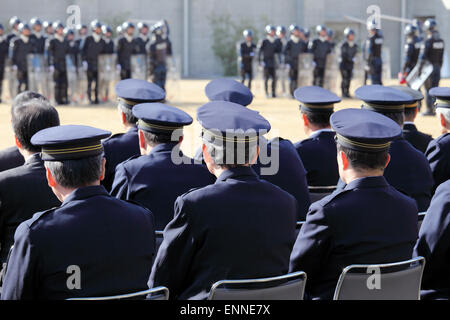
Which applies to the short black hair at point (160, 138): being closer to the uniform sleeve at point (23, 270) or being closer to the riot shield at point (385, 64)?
the uniform sleeve at point (23, 270)

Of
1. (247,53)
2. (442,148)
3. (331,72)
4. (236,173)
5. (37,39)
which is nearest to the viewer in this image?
(236,173)

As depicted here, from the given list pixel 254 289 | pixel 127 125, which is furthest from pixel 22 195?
Answer: pixel 127 125

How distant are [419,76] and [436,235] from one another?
1049 centimetres

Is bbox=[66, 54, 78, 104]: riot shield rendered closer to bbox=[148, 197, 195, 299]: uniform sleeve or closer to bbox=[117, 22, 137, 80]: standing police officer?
bbox=[117, 22, 137, 80]: standing police officer

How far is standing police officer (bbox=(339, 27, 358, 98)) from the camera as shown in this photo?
50.4 feet

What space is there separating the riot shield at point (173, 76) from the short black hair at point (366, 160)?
11581mm

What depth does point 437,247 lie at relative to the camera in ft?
8.51

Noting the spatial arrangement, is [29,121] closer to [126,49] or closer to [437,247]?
[437,247]

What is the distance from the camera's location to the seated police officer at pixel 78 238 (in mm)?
2086

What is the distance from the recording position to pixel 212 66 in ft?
84.7

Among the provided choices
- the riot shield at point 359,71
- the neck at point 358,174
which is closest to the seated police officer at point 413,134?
the neck at point 358,174

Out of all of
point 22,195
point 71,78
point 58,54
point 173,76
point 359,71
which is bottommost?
point 359,71

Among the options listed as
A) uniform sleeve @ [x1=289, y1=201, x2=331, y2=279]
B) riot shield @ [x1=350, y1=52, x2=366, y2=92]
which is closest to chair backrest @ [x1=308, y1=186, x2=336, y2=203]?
uniform sleeve @ [x1=289, y1=201, x2=331, y2=279]

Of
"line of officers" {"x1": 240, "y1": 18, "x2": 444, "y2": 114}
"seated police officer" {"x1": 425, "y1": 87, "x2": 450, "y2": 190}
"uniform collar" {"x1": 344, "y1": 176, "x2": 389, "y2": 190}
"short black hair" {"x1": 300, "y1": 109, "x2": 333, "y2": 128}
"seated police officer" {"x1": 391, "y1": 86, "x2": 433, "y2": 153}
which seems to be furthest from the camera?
"line of officers" {"x1": 240, "y1": 18, "x2": 444, "y2": 114}
